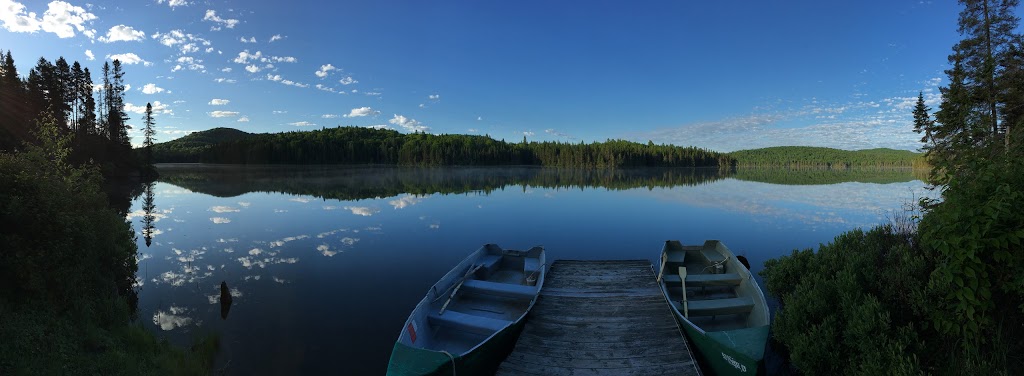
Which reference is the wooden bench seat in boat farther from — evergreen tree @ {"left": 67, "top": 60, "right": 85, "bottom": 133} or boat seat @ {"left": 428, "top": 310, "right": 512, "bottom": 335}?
evergreen tree @ {"left": 67, "top": 60, "right": 85, "bottom": 133}

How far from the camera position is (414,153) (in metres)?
169

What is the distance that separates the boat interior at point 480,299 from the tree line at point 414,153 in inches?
6103

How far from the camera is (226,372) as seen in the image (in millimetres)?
8398

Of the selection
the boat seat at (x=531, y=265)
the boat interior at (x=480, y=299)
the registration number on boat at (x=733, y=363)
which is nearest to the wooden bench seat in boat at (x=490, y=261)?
the boat interior at (x=480, y=299)

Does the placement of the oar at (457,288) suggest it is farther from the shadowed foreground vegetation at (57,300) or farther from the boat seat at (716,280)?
the boat seat at (716,280)

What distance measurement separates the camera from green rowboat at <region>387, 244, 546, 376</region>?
6312 millimetres

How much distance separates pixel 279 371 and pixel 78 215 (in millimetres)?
7156

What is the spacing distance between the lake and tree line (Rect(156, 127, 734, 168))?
430 ft

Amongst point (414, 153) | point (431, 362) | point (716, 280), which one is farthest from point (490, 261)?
point (414, 153)

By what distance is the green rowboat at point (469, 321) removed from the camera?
20.7ft

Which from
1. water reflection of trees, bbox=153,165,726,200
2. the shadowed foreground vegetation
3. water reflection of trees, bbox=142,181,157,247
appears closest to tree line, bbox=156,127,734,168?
water reflection of trees, bbox=153,165,726,200

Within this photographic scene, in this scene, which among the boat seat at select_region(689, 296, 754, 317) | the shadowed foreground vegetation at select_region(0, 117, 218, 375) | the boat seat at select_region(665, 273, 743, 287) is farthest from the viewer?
the boat seat at select_region(665, 273, 743, 287)

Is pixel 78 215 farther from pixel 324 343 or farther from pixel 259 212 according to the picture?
pixel 259 212

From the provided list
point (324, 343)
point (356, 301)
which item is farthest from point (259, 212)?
point (324, 343)
